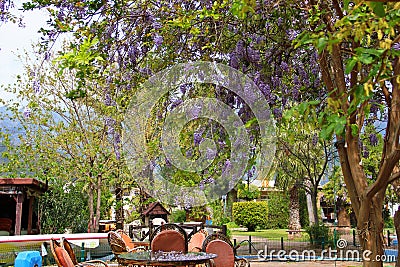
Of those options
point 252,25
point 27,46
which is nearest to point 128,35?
point 252,25

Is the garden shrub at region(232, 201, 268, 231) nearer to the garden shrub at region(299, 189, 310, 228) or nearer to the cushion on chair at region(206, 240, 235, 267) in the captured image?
the garden shrub at region(299, 189, 310, 228)

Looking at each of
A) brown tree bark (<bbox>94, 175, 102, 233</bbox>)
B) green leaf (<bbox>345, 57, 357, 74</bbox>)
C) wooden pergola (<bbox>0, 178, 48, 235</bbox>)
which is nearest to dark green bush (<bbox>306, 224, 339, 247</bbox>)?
brown tree bark (<bbox>94, 175, 102, 233</bbox>)

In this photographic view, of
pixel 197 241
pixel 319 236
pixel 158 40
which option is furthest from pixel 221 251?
pixel 319 236

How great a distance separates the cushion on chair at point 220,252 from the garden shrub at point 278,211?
2011 cm

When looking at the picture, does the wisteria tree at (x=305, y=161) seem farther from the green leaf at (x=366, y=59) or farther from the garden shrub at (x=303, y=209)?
the green leaf at (x=366, y=59)

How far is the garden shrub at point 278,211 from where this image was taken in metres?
25.3

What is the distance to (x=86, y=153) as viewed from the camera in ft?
49.4

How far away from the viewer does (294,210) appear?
22.9 m

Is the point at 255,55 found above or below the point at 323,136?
above

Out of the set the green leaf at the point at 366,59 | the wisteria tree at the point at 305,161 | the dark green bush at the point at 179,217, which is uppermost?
the wisteria tree at the point at 305,161

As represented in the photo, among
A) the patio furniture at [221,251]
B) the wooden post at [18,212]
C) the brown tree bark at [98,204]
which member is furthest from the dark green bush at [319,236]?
the patio furniture at [221,251]

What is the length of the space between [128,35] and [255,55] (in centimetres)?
164

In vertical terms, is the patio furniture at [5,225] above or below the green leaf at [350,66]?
below

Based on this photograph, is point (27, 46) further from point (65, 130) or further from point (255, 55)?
point (255, 55)
